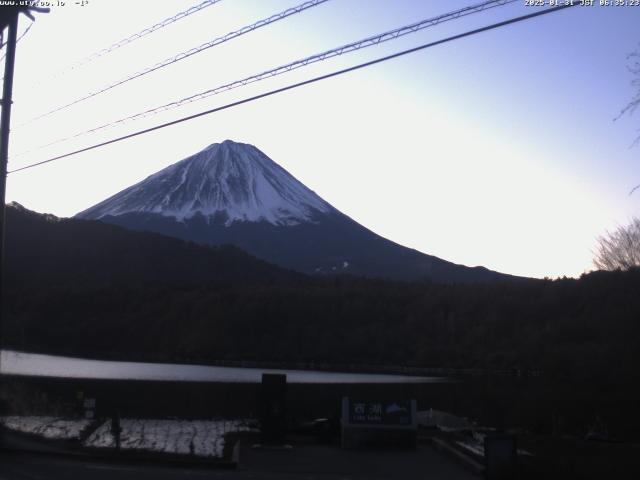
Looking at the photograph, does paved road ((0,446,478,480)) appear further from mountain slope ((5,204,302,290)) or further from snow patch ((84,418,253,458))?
mountain slope ((5,204,302,290))

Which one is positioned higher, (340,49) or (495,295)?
(495,295)

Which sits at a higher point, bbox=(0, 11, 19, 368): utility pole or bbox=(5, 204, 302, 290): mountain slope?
bbox=(5, 204, 302, 290): mountain slope

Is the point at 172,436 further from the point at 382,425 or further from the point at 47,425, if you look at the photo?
the point at 382,425

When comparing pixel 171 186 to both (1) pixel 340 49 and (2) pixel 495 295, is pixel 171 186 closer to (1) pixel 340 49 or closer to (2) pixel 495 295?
(2) pixel 495 295

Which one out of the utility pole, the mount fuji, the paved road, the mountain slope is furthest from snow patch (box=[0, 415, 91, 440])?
the mount fuji

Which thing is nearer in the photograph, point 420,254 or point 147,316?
point 147,316

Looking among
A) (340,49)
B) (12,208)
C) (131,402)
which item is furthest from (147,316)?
(340,49)
